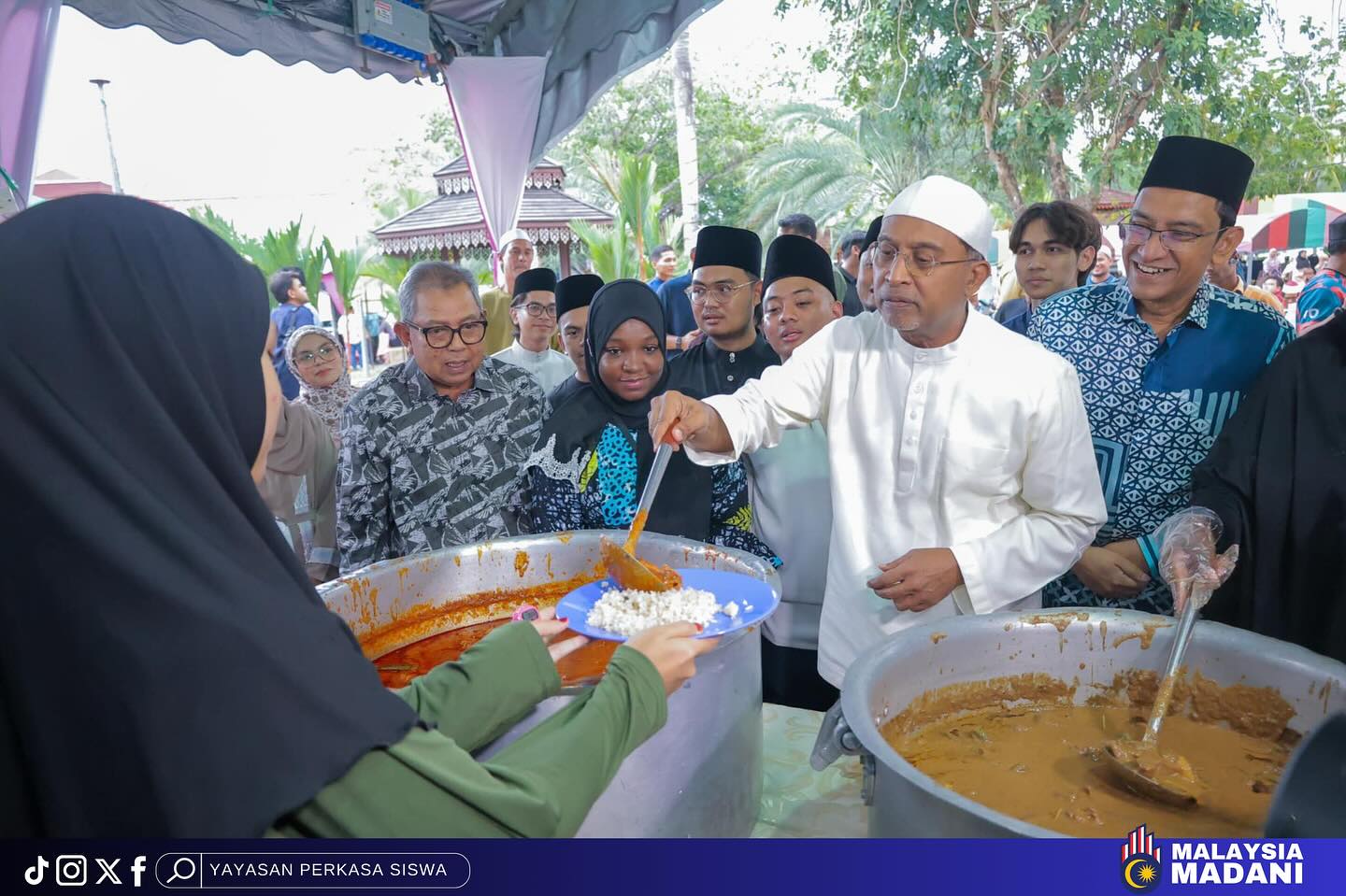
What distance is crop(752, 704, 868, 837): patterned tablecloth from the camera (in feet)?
4.27

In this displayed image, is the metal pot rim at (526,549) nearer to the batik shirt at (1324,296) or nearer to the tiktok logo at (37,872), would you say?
the tiktok logo at (37,872)

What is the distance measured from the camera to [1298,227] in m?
11.7

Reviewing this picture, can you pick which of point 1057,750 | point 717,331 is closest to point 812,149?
Answer: point 717,331

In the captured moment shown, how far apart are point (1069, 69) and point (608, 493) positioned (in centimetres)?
806

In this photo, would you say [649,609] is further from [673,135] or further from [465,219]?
[673,135]

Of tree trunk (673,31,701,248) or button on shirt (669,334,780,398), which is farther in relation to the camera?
tree trunk (673,31,701,248)

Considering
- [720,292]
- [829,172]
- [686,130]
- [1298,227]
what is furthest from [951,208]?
[829,172]

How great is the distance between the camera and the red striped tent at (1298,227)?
37.8 feet

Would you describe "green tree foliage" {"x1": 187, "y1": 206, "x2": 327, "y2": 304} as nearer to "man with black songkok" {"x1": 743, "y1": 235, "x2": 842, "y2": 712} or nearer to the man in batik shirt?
the man in batik shirt

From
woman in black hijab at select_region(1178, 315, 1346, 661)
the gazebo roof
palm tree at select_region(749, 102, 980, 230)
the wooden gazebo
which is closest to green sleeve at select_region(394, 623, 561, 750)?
woman in black hijab at select_region(1178, 315, 1346, 661)

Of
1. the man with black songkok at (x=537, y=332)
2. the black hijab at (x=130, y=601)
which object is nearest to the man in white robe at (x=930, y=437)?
the black hijab at (x=130, y=601)

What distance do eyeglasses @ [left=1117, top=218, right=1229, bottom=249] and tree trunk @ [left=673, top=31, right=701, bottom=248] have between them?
10646mm

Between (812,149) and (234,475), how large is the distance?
18.8 meters

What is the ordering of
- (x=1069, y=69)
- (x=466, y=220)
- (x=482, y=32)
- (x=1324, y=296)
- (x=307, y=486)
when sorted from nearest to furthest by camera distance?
(x=307, y=486) → (x=1324, y=296) → (x=482, y=32) → (x=1069, y=69) → (x=466, y=220)
